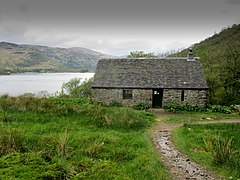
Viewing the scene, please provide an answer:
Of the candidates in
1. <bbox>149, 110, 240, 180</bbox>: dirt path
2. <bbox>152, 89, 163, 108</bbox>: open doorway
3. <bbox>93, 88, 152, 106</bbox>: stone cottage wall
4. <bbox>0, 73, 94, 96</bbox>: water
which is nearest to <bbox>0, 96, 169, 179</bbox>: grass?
<bbox>149, 110, 240, 180</bbox>: dirt path

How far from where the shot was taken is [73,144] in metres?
14.3

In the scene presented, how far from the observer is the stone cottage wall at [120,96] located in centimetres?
2914

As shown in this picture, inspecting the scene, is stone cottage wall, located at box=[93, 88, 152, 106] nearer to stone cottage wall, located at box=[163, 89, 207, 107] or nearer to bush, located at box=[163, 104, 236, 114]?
stone cottage wall, located at box=[163, 89, 207, 107]

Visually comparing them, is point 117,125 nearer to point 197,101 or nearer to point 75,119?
point 75,119

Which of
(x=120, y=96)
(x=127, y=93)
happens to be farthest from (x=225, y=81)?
(x=120, y=96)

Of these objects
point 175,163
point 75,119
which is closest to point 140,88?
point 75,119

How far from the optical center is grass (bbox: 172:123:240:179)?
36.7ft

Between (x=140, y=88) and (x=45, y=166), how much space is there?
20105 mm

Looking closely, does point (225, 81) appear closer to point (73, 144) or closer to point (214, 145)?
point (214, 145)

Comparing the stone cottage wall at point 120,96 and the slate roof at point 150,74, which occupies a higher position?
the slate roof at point 150,74

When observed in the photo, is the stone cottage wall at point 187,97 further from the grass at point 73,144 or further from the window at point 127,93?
the grass at point 73,144

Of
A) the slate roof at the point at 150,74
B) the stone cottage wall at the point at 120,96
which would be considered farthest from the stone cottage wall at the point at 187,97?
the stone cottage wall at the point at 120,96

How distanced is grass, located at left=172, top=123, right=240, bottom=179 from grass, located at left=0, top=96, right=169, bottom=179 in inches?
77.9

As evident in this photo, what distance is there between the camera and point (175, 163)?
12.1 meters
